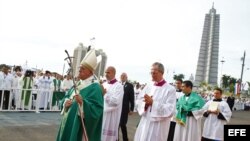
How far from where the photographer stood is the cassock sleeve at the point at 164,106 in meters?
6.42

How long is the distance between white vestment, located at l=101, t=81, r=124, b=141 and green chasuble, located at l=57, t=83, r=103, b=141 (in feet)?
7.81

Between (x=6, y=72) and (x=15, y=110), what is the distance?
1846 millimetres

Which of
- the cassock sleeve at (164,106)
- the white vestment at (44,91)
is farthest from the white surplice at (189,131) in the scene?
the white vestment at (44,91)

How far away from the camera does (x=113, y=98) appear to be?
783 cm

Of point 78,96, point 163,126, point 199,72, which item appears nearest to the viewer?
point 78,96

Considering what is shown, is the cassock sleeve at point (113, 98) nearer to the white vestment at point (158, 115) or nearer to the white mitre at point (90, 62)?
the white vestment at point (158, 115)

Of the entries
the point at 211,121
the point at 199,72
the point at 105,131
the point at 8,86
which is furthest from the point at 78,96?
the point at 199,72

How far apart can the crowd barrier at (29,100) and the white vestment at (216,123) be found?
7139 millimetres

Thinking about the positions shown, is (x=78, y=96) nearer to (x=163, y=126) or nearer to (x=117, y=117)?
(x=163, y=126)

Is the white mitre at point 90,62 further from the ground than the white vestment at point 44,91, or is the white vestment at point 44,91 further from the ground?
the white mitre at point 90,62

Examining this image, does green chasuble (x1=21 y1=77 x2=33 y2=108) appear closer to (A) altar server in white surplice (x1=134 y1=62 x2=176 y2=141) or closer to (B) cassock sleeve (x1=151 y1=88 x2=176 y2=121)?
(A) altar server in white surplice (x1=134 y1=62 x2=176 y2=141)

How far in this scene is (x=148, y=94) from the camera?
22.7 feet

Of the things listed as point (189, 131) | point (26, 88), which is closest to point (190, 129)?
point (189, 131)

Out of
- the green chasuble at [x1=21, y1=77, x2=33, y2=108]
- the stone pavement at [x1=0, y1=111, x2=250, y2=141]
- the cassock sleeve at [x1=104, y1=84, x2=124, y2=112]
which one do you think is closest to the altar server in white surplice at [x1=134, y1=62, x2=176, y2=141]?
the cassock sleeve at [x1=104, y1=84, x2=124, y2=112]
